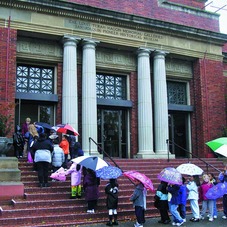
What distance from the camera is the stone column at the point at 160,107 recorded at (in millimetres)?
17391

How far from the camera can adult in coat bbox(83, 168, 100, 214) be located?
9.21 metres

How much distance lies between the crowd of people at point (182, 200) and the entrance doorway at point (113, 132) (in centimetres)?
794

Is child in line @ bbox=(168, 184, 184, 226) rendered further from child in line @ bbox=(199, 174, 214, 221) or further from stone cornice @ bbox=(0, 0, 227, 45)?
stone cornice @ bbox=(0, 0, 227, 45)

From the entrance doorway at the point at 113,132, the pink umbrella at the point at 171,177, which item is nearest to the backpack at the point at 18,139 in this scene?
the entrance doorway at the point at 113,132

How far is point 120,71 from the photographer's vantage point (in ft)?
59.3

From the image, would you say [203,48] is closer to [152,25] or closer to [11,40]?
[152,25]

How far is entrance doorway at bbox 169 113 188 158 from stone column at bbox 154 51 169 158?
2036 millimetres

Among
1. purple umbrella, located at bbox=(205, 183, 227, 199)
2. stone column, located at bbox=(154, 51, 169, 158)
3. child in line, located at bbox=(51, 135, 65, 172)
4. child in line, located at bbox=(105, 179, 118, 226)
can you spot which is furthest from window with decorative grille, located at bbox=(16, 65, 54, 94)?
purple umbrella, located at bbox=(205, 183, 227, 199)

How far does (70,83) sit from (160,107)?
16.5 ft

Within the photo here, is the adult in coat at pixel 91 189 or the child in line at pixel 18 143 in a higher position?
the child in line at pixel 18 143

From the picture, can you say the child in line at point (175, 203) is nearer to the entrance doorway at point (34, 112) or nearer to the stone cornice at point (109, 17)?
the entrance doorway at point (34, 112)

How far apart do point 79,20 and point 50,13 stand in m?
1.44

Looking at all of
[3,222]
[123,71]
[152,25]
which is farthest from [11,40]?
[3,222]

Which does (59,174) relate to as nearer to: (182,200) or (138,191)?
(138,191)
